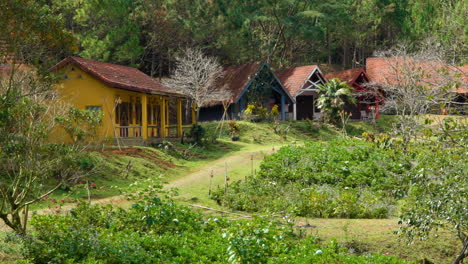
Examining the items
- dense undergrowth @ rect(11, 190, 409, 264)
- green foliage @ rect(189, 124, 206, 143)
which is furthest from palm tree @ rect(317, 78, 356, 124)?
dense undergrowth @ rect(11, 190, 409, 264)

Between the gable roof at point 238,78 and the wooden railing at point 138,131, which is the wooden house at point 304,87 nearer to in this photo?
the gable roof at point 238,78

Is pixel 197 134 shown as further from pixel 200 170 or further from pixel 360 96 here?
pixel 360 96

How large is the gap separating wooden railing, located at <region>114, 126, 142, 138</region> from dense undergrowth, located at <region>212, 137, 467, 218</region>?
8582mm

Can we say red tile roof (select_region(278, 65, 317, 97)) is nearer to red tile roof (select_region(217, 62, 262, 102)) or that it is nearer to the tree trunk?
red tile roof (select_region(217, 62, 262, 102))

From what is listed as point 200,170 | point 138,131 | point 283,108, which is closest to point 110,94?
point 138,131

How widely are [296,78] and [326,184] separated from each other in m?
24.6

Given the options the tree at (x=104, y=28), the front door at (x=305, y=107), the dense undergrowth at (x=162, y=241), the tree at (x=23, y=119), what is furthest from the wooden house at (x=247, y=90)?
the tree at (x=23, y=119)

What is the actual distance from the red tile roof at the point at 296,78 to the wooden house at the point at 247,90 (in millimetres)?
1180

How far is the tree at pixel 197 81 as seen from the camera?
35250mm

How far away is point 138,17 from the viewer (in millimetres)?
39688

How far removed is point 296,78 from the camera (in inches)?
1633

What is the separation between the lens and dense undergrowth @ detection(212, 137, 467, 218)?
14.7 m

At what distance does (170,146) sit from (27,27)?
50.4ft

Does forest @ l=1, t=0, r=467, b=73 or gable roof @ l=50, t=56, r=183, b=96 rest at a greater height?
forest @ l=1, t=0, r=467, b=73
